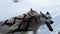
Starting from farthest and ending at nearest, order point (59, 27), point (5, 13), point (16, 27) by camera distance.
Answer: point (5, 13) → point (59, 27) → point (16, 27)

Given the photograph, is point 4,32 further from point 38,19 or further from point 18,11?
point 18,11

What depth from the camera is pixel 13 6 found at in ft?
4.56

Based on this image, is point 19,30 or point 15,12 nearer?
point 19,30

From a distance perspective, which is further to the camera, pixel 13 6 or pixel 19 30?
pixel 13 6

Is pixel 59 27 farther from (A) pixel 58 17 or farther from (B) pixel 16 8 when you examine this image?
(B) pixel 16 8

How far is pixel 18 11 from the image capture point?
1333 mm

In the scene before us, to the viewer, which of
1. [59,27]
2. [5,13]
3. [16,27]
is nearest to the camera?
[16,27]

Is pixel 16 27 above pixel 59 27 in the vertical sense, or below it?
above

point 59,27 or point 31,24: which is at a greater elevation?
point 31,24

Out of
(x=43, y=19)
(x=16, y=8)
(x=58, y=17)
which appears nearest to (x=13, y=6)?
(x=16, y=8)

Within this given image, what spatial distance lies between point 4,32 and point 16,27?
0.24 ft

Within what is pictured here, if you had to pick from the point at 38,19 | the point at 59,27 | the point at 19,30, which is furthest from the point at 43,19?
the point at 59,27

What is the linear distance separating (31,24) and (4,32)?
0.14 m

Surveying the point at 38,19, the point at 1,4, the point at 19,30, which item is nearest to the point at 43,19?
the point at 38,19
